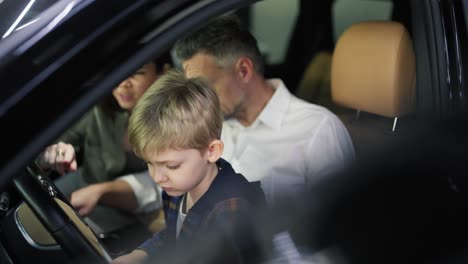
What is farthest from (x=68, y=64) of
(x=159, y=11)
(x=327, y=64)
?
(x=327, y=64)

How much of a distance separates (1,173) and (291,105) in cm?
85

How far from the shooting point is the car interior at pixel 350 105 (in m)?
1.56

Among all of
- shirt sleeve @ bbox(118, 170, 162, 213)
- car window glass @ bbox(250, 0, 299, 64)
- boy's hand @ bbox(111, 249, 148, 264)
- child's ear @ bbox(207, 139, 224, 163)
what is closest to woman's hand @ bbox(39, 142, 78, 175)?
shirt sleeve @ bbox(118, 170, 162, 213)

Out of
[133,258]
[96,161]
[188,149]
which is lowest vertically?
[96,161]

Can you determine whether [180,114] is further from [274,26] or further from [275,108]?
[274,26]

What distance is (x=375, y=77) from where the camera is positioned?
1714 millimetres

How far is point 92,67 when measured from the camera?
1036mm

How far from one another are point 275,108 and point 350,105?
181 mm

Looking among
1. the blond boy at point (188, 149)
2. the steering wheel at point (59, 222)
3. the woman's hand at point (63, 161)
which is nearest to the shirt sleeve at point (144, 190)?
the woman's hand at point (63, 161)

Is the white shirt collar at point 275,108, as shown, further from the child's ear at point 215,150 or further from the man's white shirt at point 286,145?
the child's ear at point 215,150

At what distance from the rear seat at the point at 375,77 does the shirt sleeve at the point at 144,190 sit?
659 millimetres

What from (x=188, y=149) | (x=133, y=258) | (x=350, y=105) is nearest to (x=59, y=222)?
(x=133, y=258)

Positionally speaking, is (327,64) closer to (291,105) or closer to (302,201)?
(291,105)

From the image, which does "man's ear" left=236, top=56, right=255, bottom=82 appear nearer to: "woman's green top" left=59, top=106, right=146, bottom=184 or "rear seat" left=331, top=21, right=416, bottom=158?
"rear seat" left=331, top=21, right=416, bottom=158
